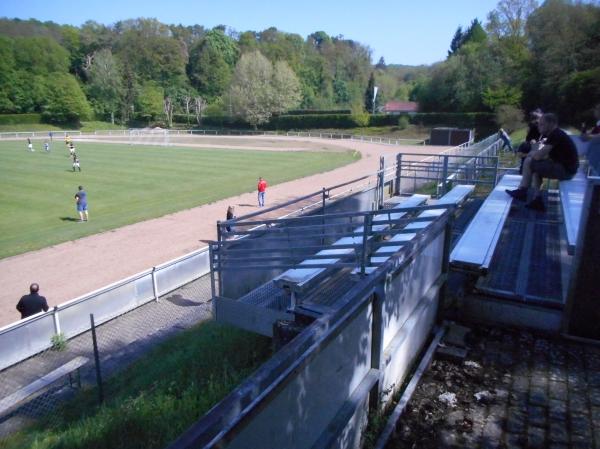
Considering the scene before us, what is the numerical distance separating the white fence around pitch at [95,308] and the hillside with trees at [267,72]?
3534cm

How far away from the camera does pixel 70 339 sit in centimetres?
955

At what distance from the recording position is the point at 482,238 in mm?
6160

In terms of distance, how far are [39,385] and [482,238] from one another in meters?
7.22

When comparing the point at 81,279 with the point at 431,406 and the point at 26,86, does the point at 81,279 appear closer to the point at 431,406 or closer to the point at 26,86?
the point at 431,406

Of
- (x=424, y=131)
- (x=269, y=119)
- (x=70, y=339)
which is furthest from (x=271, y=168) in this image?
(x=269, y=119)

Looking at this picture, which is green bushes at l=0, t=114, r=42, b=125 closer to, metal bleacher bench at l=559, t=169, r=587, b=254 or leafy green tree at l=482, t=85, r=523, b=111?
leafy green tree at l=482, t=85, r=523, b=111

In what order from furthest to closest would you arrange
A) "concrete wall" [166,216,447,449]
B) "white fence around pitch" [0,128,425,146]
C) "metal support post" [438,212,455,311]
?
"white fence around pitch" [0,128,425,146] < "metal support post" [438,212,455,311] < "concrete wall" [166,216,447,449]

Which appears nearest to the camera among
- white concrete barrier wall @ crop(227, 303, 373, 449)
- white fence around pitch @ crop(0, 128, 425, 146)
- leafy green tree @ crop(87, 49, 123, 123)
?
white concrete barrier wall @ crop(227, 303, 373, 449)

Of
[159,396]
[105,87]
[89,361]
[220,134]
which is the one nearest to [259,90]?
[220,134]

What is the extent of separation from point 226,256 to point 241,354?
180 cm

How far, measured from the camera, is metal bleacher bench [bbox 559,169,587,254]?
17.4 ft

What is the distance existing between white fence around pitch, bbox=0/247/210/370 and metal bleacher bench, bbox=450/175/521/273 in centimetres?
758

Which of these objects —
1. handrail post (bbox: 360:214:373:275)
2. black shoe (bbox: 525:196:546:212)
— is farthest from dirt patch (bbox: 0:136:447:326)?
black shoe (bbox: 525:196:546:212)

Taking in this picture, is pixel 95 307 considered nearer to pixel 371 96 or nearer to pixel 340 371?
pixel 340 371
